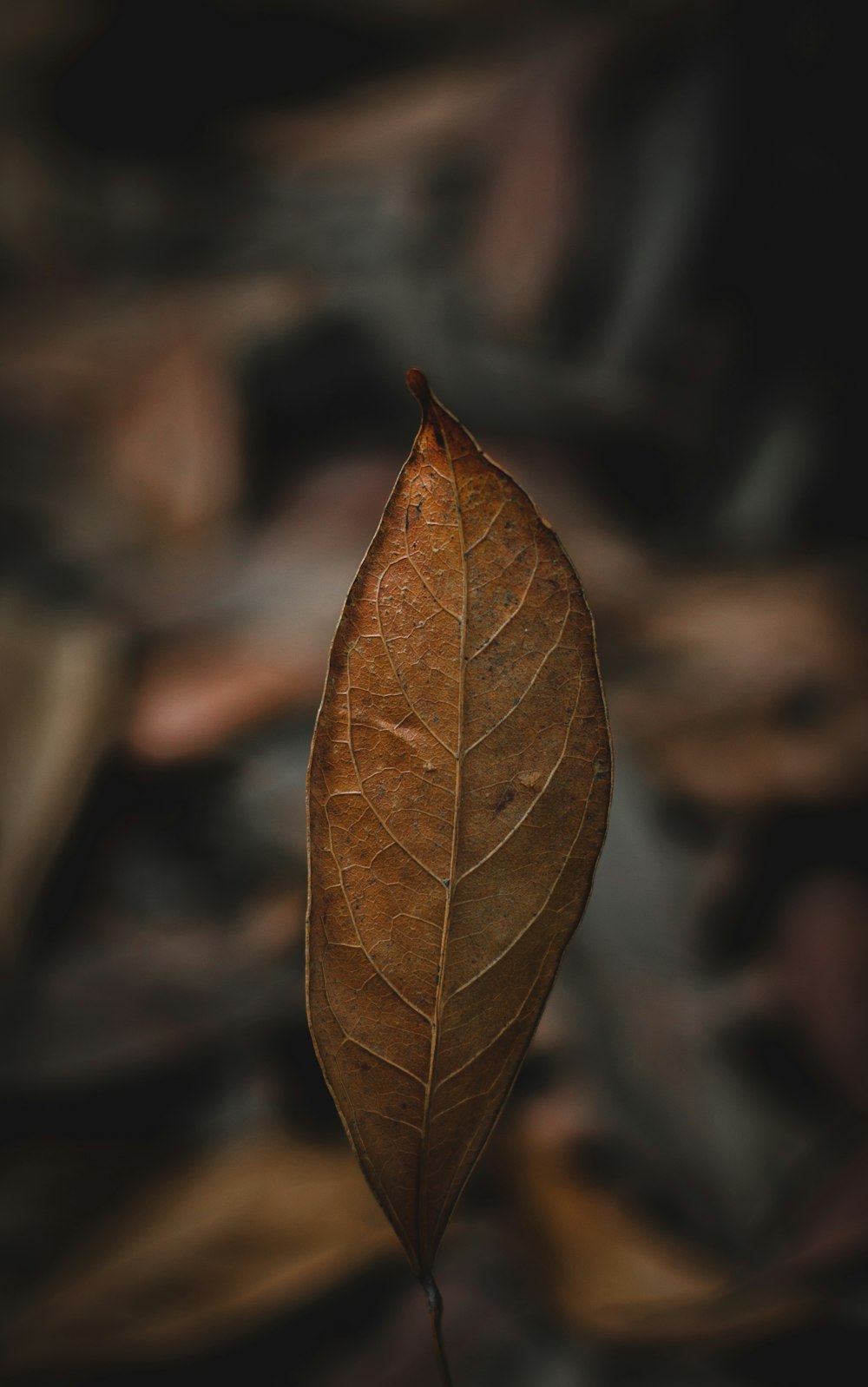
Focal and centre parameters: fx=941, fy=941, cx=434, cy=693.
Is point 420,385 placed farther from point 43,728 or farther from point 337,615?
point 337,615

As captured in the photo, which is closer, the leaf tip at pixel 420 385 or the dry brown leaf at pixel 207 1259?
the leaf tip at pixel 420 385

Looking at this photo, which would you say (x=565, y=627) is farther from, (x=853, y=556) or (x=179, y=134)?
(x=179, y=134)

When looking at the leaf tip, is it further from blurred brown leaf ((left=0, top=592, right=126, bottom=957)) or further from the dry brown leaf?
blurred brown leaf ((left=0, top=592, right=126, bottom=957))

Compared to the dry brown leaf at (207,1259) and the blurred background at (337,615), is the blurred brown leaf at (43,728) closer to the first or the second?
the blurred background at (337,615)

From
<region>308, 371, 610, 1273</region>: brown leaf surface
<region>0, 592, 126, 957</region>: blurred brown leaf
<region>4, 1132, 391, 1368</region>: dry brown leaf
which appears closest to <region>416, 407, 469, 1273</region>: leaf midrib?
<region>308, 371, 610, 1273</region>: brown leaf surface

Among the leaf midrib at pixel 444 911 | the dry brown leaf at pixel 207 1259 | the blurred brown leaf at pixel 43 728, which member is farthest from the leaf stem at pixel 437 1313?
the blurred brown leaf at pixel 43 728

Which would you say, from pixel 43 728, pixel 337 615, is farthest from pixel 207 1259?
pixel 337 615
